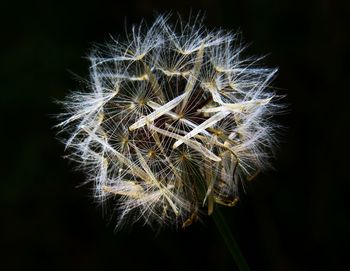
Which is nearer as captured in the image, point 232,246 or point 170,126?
point 232,246

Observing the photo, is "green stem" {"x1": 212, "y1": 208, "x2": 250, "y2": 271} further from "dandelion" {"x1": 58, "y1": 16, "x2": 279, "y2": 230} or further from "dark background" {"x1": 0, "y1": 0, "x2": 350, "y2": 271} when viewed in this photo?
"dark background" {"x1": 0, "y1": 0, "x2": 350, "y2": 271}

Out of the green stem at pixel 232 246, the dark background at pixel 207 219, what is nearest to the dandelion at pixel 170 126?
the green stem at pixel 232 246

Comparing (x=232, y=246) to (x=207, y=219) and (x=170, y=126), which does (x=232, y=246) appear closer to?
(x=170, y=126)

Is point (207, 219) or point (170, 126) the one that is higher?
point (207, 219)

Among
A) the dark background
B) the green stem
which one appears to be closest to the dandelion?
the green stem

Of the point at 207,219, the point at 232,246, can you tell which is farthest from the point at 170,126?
the point at 207,219

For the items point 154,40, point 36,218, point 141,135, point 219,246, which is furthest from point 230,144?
point 36,218

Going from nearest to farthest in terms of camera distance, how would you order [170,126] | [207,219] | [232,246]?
[232,246]
[170,126]
[207,219]

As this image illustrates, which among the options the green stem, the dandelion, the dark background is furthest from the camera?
the dark background
